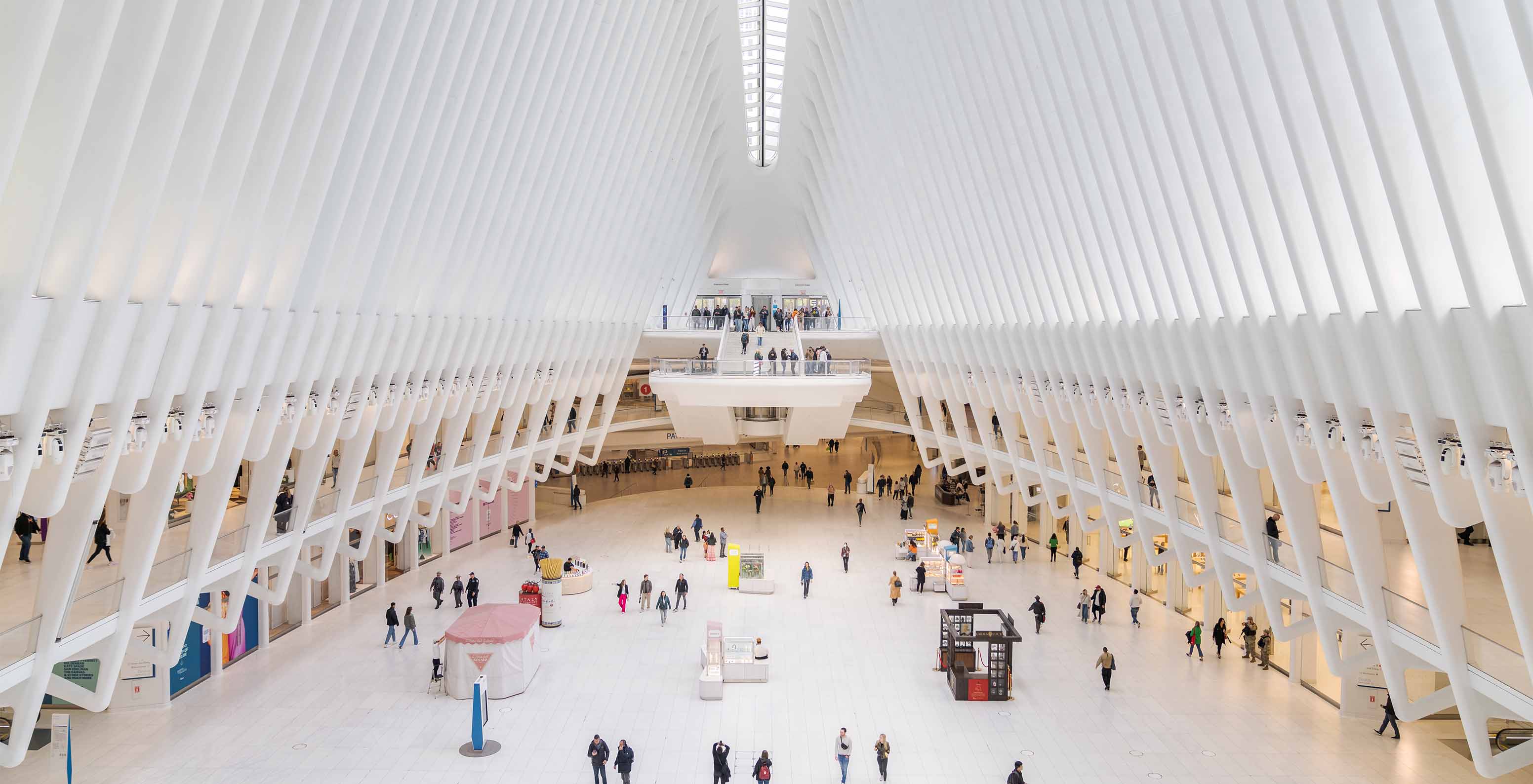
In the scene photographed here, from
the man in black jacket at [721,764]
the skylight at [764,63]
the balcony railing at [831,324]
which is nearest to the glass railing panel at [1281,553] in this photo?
the man in black jacket at [721,764]

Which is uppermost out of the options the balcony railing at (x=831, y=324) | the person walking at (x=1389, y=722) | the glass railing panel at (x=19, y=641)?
the balcony railing at (x=831, y=324)

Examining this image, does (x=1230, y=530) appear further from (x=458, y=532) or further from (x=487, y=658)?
(x=458, y=532)

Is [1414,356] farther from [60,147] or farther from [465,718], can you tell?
[465,718]

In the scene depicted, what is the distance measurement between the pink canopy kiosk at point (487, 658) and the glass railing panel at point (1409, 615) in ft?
45.7

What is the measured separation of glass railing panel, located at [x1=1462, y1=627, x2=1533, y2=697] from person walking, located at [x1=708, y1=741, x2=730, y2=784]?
942 centimetres

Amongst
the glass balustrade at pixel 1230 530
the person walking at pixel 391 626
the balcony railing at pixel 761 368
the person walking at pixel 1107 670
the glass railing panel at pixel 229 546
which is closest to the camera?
the glass railing panel at pixel 229 546

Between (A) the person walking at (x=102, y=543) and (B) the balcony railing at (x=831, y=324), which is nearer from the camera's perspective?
(A) the person walking at (x=102, y=543)

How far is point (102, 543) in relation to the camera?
13.7 metres

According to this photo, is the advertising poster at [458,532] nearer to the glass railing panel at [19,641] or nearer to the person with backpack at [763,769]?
the person with backpack at [763,769]

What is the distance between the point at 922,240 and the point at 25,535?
19.8 meters

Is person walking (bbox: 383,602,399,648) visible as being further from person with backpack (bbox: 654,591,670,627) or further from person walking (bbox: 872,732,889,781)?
person walking (bbox: 872,732,889,781)

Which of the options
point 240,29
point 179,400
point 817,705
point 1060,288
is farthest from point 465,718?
point 1060,288

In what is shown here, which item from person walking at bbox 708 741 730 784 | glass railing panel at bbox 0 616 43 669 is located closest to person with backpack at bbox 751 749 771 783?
person walking at bbox 708 741 730 784

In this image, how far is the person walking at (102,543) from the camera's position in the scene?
13305mm
